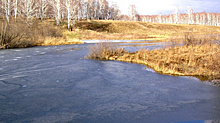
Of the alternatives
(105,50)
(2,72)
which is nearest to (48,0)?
(105,50)

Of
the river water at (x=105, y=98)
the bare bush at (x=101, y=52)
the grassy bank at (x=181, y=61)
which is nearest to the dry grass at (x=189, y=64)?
the grassy bank at (x=181, y=61)

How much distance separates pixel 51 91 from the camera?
23.5 feet

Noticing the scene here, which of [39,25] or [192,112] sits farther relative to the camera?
[39,25]

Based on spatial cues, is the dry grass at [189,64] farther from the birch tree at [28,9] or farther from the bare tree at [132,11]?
the bare tree at [132,11]

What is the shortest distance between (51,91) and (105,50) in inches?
339

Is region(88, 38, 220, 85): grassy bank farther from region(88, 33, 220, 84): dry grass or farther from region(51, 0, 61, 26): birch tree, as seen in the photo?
region(51, 0, 61, 26): birch tree

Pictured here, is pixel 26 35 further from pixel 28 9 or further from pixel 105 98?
pixel 105 98

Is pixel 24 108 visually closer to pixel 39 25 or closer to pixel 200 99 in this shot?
pixel 200 99

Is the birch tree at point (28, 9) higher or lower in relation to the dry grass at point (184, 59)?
higher

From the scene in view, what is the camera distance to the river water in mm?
5047

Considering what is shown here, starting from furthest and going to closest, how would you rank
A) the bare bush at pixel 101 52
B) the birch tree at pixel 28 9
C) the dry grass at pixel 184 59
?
1. the birch tree at pixel 28 9
2. the bare bush at pixel 101 52
3. the dry grass at pixel 184 59

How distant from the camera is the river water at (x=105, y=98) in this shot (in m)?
5.05

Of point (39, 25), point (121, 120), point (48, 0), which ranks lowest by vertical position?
point (121, 120)

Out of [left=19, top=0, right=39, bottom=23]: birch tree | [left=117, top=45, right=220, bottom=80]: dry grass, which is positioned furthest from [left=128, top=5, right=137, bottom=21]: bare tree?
[left=117, top=45, right=220, bottom=80]: dry grass
